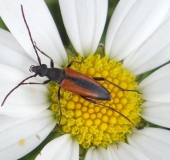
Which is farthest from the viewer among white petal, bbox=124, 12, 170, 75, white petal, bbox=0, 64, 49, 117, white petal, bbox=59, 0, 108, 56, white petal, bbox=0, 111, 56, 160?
white petal, bbox=124, 12, 170, 75

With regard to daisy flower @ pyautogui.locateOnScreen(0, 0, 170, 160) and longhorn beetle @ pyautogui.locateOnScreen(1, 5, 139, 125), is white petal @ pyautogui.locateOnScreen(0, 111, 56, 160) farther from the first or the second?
longhorn beetle @ pyautogui.locateOnScreen(1, 5, 139, 125)

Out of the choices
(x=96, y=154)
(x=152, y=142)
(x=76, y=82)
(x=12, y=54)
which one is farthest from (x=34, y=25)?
(x=152, y=142)

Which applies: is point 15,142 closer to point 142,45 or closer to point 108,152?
point 108,152

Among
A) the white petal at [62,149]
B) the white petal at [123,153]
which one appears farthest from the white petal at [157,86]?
the white petal at [62,149]

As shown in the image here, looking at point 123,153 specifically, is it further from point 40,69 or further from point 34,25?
point 34,25

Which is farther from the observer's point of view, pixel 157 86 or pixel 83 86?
pixel 157 86

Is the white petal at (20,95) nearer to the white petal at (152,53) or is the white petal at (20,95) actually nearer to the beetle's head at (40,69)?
the beetle's head at (40,69)

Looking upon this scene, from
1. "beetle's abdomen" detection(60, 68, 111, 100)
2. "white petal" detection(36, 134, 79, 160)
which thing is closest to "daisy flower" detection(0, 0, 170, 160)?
"white petal" detection(36, 134, 79, 160)

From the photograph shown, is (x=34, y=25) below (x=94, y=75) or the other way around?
the other way around
